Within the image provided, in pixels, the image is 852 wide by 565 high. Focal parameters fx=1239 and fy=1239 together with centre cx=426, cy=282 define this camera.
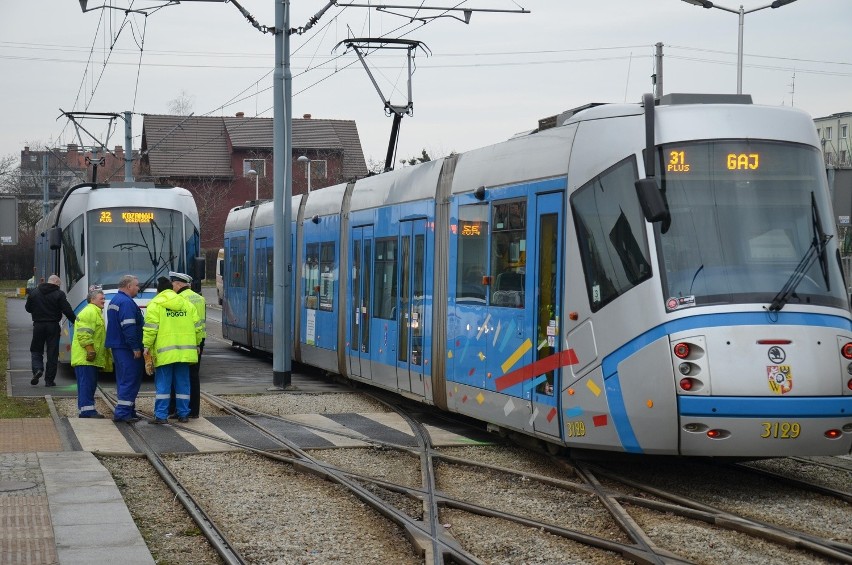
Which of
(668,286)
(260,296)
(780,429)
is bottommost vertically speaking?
(780,429)

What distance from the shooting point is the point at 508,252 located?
39.6ft

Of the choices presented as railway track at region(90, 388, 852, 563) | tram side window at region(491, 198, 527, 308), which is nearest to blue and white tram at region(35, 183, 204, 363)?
railway track at region(90, 388, 852, 563)

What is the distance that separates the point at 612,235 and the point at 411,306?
5180 millimetres

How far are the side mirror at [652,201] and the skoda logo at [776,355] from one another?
4.26 feet

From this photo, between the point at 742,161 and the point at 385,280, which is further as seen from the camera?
the point at 385,280

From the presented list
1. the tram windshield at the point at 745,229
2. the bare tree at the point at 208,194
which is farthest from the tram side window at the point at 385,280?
the bare tree at the point at 208,194

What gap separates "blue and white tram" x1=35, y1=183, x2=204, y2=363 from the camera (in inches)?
824

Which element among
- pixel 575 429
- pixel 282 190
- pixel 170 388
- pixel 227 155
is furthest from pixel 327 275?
pixel 227 155

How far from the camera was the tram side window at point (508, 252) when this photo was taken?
11.8m

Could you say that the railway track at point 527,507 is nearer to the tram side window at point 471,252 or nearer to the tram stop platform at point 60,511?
the tram stop platform at point 60,511

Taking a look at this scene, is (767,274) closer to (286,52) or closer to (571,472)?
(571,472)

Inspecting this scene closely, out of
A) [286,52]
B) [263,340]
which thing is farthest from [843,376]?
[263,340]

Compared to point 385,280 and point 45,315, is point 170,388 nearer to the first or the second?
point 385,280

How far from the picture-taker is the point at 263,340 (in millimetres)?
24094
